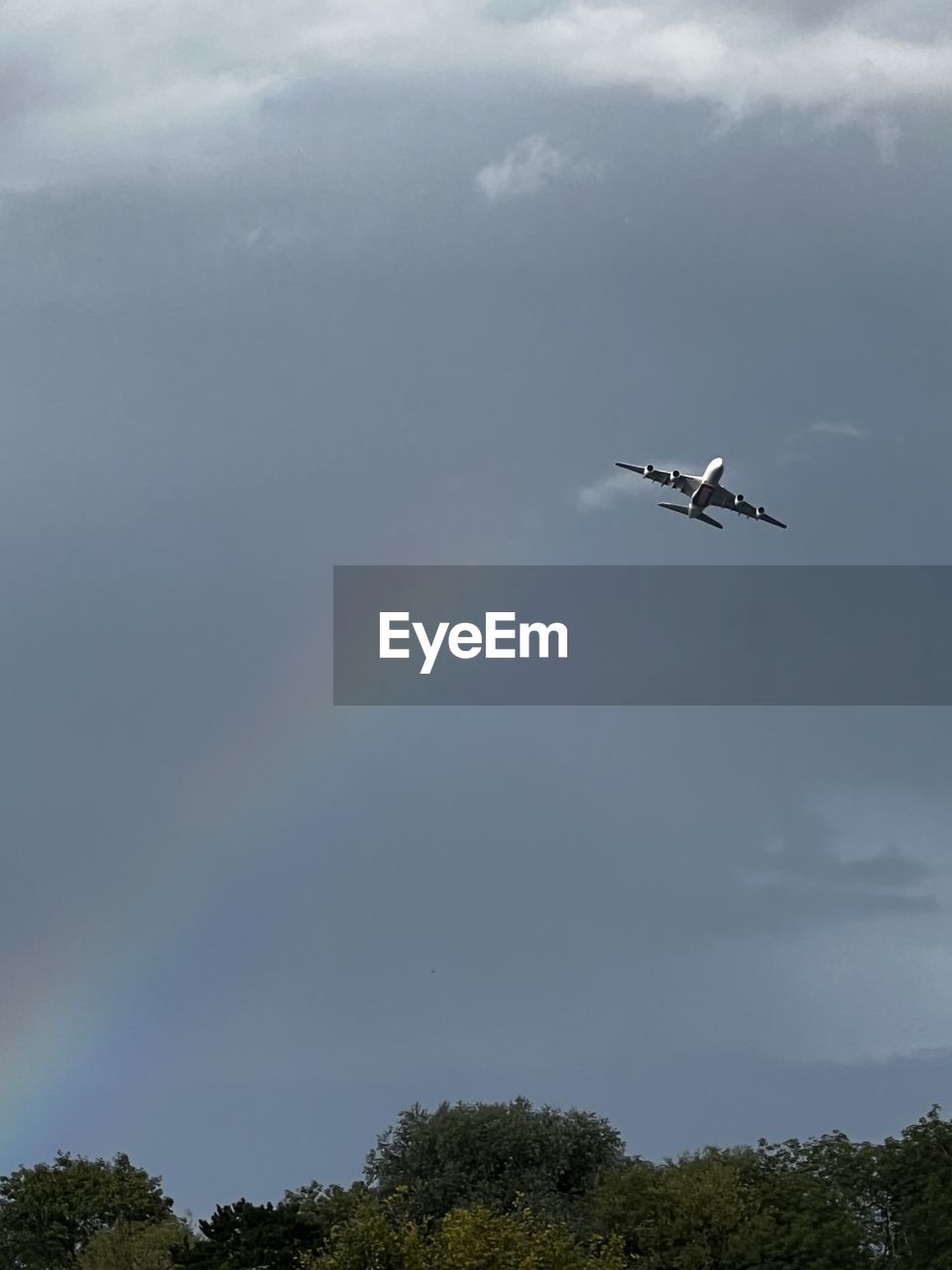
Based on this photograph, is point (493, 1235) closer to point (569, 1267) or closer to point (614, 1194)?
point (569, 1267)

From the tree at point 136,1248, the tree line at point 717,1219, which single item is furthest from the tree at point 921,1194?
the tree at point 136,1248

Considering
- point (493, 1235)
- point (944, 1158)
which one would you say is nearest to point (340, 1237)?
point (493, 1235)

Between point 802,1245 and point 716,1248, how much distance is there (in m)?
10.5

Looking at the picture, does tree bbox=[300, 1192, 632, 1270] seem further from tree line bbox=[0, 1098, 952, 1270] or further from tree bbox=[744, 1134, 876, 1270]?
tree bbox=[744, 1134, 876, 1270]

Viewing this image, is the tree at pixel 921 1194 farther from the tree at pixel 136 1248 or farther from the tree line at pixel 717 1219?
the tree at pixel 136 1248

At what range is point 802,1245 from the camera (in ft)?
535

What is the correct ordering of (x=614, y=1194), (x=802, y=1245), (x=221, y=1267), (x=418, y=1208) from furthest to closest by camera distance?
(x=418, y=1208) → (x=614, y=1194) → (x=802, y=1245) → (x=221, y=1267)

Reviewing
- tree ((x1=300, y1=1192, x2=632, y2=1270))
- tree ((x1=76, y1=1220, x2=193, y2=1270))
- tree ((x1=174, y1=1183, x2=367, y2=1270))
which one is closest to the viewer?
tree ((x1=300, y1=1192, x2=632, y2=1270))

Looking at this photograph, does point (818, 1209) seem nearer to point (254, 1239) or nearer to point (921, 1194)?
point (921, 1194)

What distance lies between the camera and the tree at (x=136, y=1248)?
18350cm

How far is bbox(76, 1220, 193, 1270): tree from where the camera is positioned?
184m

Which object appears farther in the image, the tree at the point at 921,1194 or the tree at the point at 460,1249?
the tree at the point at 921,1194

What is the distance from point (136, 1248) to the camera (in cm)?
19000

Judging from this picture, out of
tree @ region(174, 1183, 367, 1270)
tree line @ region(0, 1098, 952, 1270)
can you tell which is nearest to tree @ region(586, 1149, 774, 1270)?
tree line @ region(0, 1098, 952, 1270)
